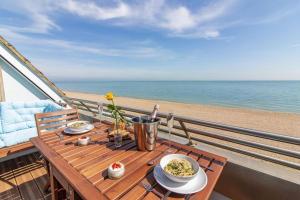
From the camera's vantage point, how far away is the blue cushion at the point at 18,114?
2430 mm

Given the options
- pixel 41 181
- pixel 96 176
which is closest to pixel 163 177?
pixel 96 176

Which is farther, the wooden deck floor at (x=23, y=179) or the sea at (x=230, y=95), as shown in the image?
the sea at (x=230, y=95)

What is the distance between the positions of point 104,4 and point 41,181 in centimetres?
605

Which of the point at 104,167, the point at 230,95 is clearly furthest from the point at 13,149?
the point at 230,95

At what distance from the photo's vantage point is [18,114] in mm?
2613

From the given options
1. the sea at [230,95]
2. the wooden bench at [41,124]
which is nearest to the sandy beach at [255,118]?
the sea at [230,95]

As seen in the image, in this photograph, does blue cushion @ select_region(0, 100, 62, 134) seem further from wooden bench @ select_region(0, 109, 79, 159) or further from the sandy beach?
the sandy beach

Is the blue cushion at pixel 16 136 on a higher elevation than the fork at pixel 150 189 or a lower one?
lower

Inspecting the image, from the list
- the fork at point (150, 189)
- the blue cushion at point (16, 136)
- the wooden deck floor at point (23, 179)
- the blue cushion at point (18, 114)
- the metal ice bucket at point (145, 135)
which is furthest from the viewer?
the blue cushion at point (18, 114)

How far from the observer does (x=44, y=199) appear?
5.82 ft

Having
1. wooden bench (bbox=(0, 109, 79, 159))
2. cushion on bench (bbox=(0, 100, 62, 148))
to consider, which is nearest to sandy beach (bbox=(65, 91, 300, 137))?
wooden bench (bbox=(0, 109, 79, 159))

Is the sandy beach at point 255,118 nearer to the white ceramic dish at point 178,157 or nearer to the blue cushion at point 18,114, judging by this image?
the white ceramic dish at point 178,157

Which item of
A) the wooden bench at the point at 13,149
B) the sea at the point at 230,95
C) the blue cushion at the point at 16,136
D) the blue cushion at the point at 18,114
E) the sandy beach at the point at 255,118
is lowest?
the sandy beach at the point at 255,118

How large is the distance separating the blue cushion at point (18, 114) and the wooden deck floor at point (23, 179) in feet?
2.13
